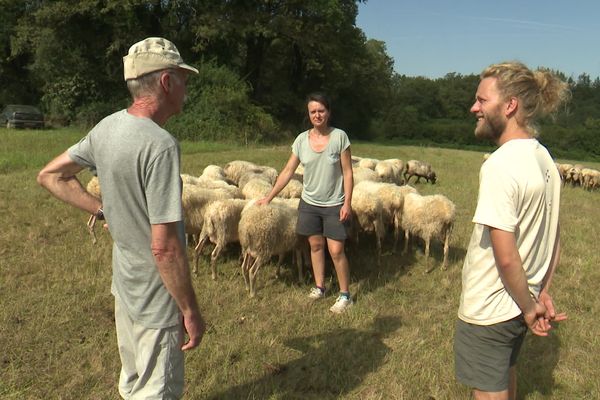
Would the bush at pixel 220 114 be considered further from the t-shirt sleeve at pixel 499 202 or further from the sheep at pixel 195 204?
the t-shirt sleeve at pixel 499 202

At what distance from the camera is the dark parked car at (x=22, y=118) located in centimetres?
2545

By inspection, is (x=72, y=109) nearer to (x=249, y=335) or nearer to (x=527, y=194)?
(x=249, y=335)

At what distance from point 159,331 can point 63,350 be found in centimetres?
246

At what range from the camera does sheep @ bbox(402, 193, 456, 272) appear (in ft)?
22.0

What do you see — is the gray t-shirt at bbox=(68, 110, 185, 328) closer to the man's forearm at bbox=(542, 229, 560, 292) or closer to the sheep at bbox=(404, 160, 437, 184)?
the man's forearm at bbox=(542, 229, 560, 292)

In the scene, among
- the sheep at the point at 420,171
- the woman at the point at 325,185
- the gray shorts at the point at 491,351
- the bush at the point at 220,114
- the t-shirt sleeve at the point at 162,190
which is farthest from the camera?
the bush at the point at 220,114

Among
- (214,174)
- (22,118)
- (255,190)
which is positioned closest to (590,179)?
(214,174)

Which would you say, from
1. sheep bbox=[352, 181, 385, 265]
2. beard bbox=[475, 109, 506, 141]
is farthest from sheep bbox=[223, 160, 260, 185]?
beard bbox=[475, 109, 506, 141]

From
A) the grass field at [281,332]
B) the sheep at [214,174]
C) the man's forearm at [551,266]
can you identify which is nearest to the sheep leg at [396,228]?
the grass field at [281,332]

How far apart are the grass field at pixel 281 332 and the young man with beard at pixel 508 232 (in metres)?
1.41

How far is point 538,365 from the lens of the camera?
397cm

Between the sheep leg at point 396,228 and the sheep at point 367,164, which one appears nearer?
the sheep leg at point 396,228

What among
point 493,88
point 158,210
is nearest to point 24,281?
point 158,210

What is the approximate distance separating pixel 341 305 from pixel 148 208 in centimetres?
334
